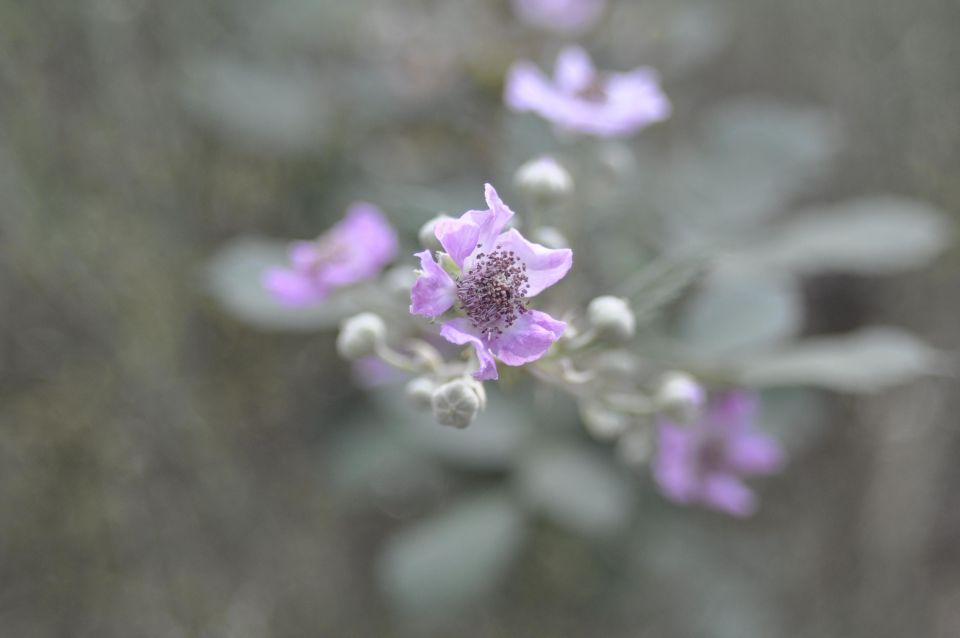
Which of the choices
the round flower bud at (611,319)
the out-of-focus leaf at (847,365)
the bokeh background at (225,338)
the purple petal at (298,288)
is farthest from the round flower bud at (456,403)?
the bokeh background at (225,338)

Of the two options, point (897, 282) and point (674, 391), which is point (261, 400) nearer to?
point (674, 391)

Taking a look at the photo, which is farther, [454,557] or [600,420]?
[454,557]

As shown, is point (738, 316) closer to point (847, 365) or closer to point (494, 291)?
point (847, 365)

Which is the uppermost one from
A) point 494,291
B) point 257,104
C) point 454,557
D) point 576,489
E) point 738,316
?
point 257,104

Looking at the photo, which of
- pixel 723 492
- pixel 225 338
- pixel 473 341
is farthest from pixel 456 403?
pixel 225 338

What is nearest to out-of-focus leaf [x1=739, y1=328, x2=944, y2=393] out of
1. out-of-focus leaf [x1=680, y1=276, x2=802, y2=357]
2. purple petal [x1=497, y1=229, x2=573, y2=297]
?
out-of-focus leaf [x1=680, y1=276, x2=802, y2=357]

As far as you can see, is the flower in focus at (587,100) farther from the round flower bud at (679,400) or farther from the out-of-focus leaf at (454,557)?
the out-of-focus leaf at (454,557)

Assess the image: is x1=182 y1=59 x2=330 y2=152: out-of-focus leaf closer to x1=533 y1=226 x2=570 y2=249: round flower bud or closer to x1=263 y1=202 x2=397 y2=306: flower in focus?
x1=263 y1=202 x2=397 y2=306: flower in focus
